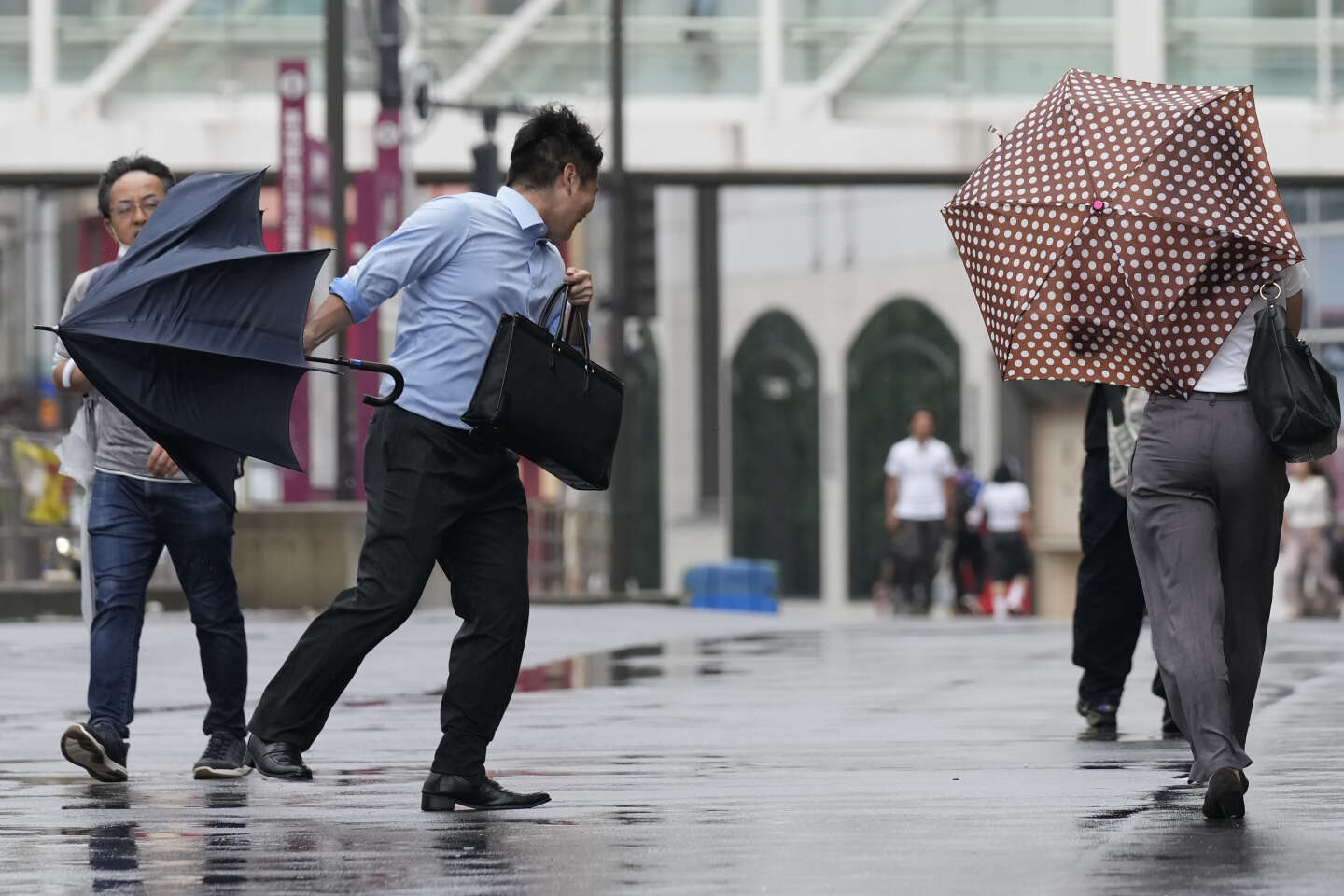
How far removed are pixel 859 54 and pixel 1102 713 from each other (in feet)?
71.6

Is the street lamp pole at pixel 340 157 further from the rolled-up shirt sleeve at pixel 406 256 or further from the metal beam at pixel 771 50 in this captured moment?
the rolled-up shirt sleeve at pixel 406 256

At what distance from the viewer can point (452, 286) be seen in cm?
705

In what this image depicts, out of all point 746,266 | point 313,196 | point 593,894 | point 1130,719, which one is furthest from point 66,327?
point 746,266

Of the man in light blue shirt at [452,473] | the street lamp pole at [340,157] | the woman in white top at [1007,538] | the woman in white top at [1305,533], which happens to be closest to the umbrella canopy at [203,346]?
the man in light blue shirt at [452,473]

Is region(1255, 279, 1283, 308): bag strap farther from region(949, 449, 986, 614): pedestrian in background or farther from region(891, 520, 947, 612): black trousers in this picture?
region(949, 449, 986, 614): pedestrian in background

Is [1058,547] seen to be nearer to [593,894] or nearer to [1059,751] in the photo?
[1059,751]

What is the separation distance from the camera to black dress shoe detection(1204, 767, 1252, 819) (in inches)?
259

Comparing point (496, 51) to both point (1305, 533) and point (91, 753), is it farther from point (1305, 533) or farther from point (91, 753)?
point (91, 753)

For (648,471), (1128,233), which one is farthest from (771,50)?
(1128,233)

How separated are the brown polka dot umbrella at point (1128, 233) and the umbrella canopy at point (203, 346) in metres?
1.87

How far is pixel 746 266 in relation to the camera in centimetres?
5062

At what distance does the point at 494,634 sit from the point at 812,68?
81.3 feet

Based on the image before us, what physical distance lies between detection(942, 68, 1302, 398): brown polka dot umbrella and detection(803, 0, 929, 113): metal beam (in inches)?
915

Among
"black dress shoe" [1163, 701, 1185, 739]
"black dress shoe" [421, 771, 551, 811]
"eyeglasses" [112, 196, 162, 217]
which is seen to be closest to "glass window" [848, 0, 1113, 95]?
"black dress shoe" [1163, 701, 1185, 739]
